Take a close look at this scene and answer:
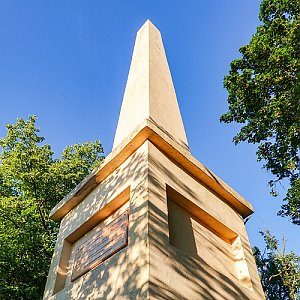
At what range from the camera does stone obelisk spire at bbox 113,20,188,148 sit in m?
4.88

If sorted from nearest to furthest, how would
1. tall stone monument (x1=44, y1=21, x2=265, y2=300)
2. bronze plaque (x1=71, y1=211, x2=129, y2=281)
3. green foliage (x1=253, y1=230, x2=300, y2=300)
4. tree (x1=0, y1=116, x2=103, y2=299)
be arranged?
tall stone monument (x1=44, y1=21, x2=265, y2=300) < bronze plaque (x1=71, y1=211, x2=129, y2=281) < tree (x1=0, y1=116, x2=103, y2=299) < green foliage (x1=253, y1=230, x2=300, y2=300)

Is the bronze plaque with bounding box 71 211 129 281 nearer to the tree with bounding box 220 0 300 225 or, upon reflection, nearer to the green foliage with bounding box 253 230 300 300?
the tree with bounding box 220 0 300 225

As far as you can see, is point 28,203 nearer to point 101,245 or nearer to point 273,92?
point 101,245

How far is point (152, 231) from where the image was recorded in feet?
8.77

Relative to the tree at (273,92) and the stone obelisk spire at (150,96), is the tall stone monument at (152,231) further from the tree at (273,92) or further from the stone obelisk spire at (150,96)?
the tree at (273,92)

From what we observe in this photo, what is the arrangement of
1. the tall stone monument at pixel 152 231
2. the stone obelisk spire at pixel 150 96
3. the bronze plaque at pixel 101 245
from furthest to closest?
the stone obelisk spire at pixel 150 96, the bronze plaque at pixel 101 245, the tall stone monument at pixel 152 231

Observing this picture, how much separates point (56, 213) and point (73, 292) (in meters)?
1.53

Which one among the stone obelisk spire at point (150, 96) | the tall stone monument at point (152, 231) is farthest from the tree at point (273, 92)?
the tall stone monument at point (152, 231)

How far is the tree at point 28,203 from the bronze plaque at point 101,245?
6615mm

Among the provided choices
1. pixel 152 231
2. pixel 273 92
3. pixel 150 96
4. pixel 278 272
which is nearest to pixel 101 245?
pixel 152 231

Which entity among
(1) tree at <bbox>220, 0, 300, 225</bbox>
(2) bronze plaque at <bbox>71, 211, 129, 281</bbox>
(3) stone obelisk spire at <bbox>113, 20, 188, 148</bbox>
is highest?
(1) tree at <bbox>220, 0, 300, 225</bbox>

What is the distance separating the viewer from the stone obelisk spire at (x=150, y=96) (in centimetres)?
488

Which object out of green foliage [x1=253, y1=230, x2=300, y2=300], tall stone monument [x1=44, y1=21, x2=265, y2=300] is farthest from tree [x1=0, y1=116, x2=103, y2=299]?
green foliage [x1=253, y1=230, x2=300, y2=300]

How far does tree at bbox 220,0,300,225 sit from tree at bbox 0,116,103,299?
23.8 feet
